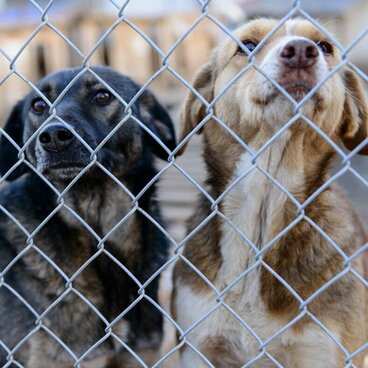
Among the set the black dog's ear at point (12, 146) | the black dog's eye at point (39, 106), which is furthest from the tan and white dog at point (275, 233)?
the black dog's ear at point (12, 146)

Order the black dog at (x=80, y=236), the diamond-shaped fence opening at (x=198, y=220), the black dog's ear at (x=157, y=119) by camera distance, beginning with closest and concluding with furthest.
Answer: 1. the diamond-shaped fence opening at (x=198, y=220)
2. the black dog at (x=80, y=236)
3. the black dog's ear at (x=157, y=119)

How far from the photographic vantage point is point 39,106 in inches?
120

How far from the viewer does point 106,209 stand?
316cm

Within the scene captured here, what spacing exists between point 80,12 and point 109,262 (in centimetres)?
1529

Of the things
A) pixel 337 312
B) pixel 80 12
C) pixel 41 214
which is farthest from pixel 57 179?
pixel 80 12

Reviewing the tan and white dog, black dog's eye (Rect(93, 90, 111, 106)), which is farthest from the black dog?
the tan and white dog

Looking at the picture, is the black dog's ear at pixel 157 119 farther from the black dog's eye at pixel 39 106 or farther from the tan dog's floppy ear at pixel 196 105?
the black dog's eye at pixel 39 106

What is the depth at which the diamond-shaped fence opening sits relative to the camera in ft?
7.52

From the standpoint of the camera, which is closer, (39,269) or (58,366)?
(58,366)

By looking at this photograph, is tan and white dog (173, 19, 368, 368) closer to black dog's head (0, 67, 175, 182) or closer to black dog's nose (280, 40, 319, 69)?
black dog's nose (280, 40, 319, 69)

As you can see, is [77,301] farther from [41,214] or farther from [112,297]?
[41,214]

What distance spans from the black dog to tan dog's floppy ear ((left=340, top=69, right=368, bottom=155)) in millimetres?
1002

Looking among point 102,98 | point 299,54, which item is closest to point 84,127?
point 102,98

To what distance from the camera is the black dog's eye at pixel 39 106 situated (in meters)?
3.03
